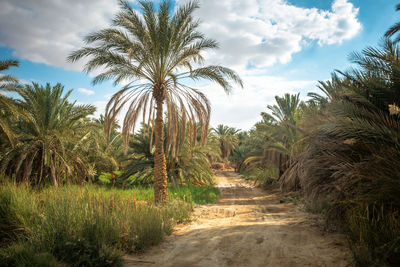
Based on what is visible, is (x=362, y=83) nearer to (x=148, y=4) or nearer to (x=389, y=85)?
(x=389, y=85)

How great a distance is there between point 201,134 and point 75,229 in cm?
593

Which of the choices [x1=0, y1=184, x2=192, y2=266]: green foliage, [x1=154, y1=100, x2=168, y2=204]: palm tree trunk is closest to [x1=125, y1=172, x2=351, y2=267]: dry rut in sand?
[x1=0, y1=184, x2=192, y2=266]: green foliage

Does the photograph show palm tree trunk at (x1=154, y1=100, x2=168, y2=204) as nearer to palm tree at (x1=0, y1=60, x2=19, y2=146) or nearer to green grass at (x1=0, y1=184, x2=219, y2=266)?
green grass at (x1=0, y1=184, x2=219, y2=266)

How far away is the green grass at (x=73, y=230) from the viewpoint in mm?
4055

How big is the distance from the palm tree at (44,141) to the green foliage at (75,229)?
417 centimetres

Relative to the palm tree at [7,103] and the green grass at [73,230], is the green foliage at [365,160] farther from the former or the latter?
the palm tree at [7,103]

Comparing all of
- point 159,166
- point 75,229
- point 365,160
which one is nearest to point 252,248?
point 365,160

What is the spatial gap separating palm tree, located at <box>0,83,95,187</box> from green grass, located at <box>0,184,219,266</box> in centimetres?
415

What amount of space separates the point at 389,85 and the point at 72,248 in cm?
706

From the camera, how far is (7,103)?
941 centimetres

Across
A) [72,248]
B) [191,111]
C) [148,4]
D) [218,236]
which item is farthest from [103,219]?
[148,4]

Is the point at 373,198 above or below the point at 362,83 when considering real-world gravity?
below

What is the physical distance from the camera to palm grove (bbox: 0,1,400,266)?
425 centimetres

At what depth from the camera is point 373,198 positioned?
416 centimetres
